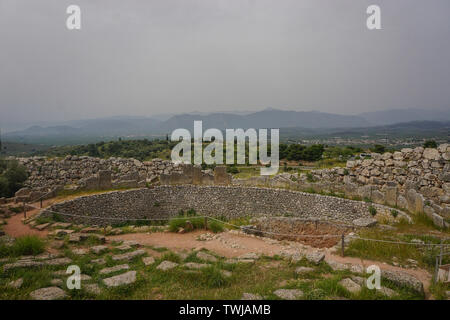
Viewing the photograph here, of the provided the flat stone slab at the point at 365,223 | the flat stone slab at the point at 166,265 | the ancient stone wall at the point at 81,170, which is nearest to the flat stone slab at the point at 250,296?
the flat stone slab at the point at 166,265

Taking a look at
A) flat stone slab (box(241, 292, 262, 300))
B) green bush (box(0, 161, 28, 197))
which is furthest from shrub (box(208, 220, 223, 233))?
green bush (box(0, 161, 28, 197))

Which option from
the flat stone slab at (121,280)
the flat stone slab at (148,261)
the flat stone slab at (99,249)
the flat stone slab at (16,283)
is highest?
the flat stone slab at (16,283)

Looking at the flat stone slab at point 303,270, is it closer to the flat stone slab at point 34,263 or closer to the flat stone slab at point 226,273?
the flat stone slab at point 226,273

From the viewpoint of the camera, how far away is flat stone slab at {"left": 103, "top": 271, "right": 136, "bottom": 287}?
5.97 meters

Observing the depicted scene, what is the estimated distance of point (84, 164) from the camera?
23953mm

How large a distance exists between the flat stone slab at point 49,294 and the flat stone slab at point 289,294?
4188mm

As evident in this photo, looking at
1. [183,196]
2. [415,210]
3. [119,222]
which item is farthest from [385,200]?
[119,222]

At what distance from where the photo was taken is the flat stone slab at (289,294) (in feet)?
17.7

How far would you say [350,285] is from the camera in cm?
575

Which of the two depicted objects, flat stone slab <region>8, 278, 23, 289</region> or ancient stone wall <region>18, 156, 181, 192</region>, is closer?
flat stone slab <region>8, 278, 23, 289</region>

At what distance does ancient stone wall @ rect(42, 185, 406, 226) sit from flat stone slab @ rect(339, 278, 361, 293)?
27.8 feet

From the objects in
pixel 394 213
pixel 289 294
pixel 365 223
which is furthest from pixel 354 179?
pixel 289 294

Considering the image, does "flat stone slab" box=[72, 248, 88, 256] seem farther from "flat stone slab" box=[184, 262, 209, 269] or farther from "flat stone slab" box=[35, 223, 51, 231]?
"flat stone slab" box=[35, 223, 51, 231]
